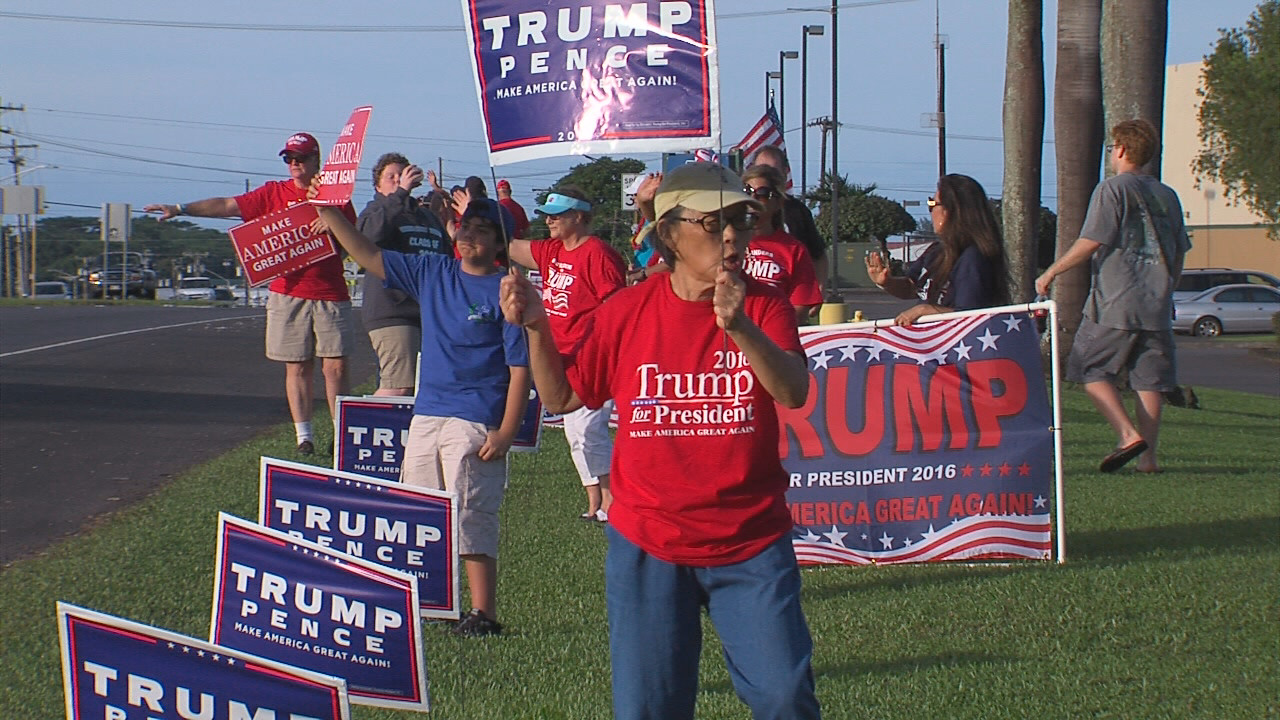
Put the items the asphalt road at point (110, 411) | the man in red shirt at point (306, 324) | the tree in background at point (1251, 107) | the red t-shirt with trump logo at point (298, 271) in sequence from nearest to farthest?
1. the asphalt road at point (110, 411)
2. the red t-shirt with trump logo at point (298, 271)
3. the man in red shirt at point (306, 324)
4. the tree in background at point (1251, 107)

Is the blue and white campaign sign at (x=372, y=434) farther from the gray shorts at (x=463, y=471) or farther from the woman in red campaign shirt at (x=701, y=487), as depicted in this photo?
the woman in red campaign shirt at (x=701, y=487)

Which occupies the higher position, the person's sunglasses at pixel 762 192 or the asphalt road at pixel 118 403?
the person's sunglasses at pixel 762 192

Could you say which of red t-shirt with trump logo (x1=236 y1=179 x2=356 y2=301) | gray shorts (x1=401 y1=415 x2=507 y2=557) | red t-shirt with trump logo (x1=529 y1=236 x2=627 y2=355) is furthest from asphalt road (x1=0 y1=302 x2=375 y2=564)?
red t-shirt with trump logo (x1=529 y1=236 x2=627 y2=355)

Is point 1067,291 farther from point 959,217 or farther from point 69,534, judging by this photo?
point 69,534

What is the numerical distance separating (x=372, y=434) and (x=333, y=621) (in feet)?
8.05

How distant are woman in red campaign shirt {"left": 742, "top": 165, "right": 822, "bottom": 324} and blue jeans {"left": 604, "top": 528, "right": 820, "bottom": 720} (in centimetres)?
283

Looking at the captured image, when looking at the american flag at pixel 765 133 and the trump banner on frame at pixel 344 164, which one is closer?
the trump banner on frame at pixel 344 164

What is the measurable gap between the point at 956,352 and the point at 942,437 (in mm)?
412

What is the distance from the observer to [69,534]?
7992 mm

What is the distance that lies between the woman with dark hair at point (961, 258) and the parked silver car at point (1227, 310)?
104 feet

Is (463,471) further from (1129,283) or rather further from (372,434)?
(1129,283)

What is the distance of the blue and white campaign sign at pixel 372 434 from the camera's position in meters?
6.93

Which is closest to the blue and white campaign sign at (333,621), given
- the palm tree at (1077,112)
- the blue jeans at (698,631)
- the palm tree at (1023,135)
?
the blue jeans at (698,631)

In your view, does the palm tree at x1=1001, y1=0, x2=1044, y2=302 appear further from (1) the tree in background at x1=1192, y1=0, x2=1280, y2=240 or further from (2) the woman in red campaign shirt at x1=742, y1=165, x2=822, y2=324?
(1) the tree in background at x1=1192, y1=0, x2=1280, y2=240
